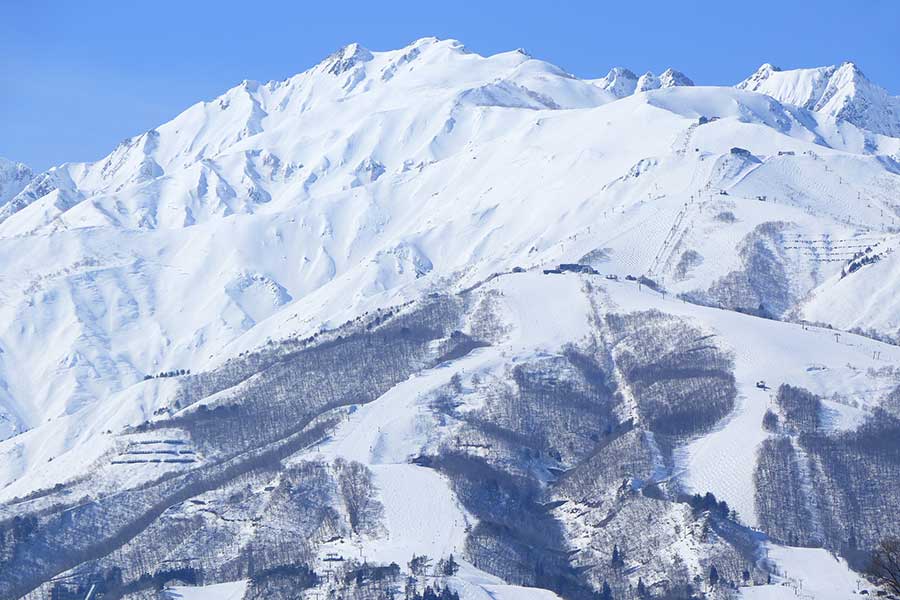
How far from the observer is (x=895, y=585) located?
9700 cm

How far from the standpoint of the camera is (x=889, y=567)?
99188mm

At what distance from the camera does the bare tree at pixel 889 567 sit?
97.8 meters

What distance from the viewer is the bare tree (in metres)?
97.8
